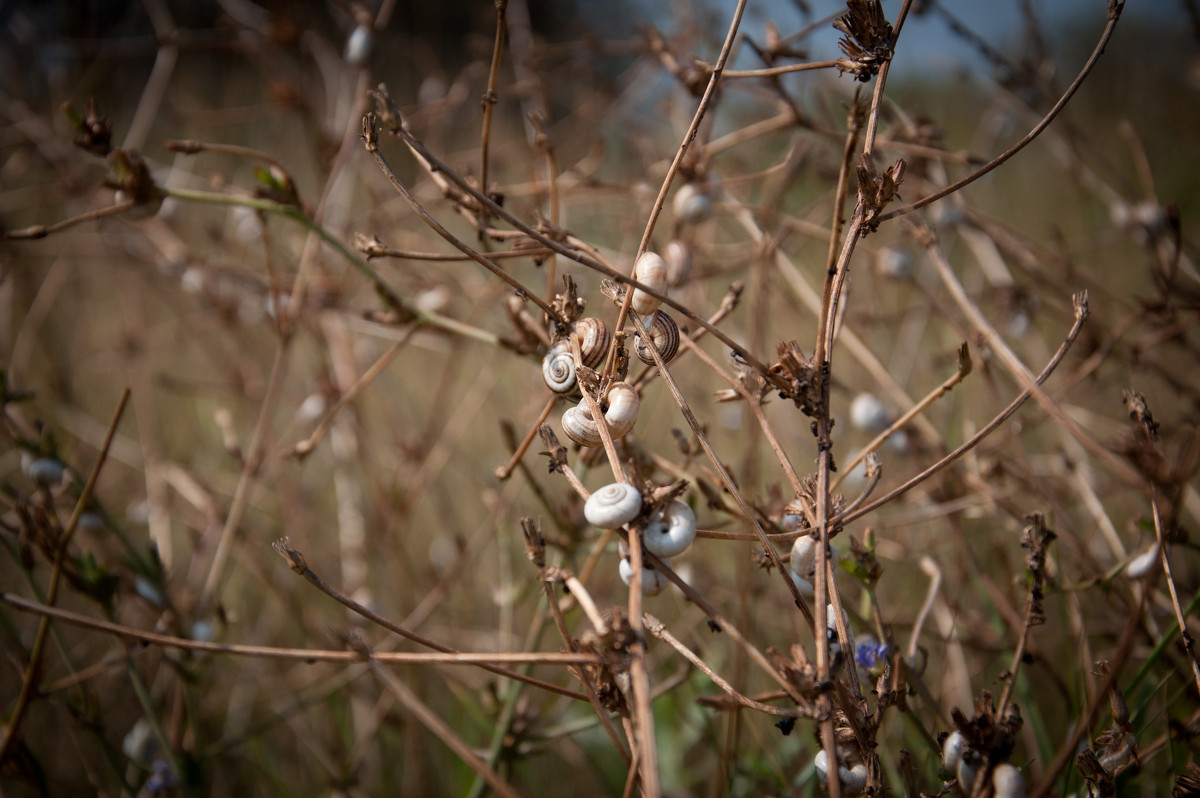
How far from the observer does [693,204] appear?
98cm

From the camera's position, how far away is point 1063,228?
3076 millimetres

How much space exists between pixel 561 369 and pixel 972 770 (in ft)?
1.69

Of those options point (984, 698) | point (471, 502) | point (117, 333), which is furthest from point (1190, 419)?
point (117, 333)

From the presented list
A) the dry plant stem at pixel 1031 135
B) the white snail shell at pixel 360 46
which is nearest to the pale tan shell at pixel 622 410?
the dry plant stem at pixel 1031 135

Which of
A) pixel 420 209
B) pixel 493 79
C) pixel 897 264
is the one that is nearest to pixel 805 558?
pixel 420 209

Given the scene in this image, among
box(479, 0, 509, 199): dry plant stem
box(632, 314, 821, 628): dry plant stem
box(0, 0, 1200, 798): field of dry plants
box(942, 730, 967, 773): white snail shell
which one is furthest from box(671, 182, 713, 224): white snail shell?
box(942, 730, 967, 773): white snail shell

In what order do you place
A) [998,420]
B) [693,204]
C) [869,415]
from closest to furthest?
[998,420], [693,204], [869,415]

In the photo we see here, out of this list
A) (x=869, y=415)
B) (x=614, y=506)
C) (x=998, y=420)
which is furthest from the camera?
(x=869, y=415)

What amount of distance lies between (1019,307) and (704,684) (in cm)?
93

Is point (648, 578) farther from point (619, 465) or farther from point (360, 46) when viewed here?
point (360, 46)

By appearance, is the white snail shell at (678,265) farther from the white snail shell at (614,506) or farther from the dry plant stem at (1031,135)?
the white snail shell at (614,506)

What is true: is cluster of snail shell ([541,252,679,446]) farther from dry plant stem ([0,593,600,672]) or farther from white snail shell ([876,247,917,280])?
white snail shell ([876,247,917,280])

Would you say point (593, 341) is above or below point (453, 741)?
above

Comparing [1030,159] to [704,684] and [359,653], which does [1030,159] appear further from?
[359,653]
